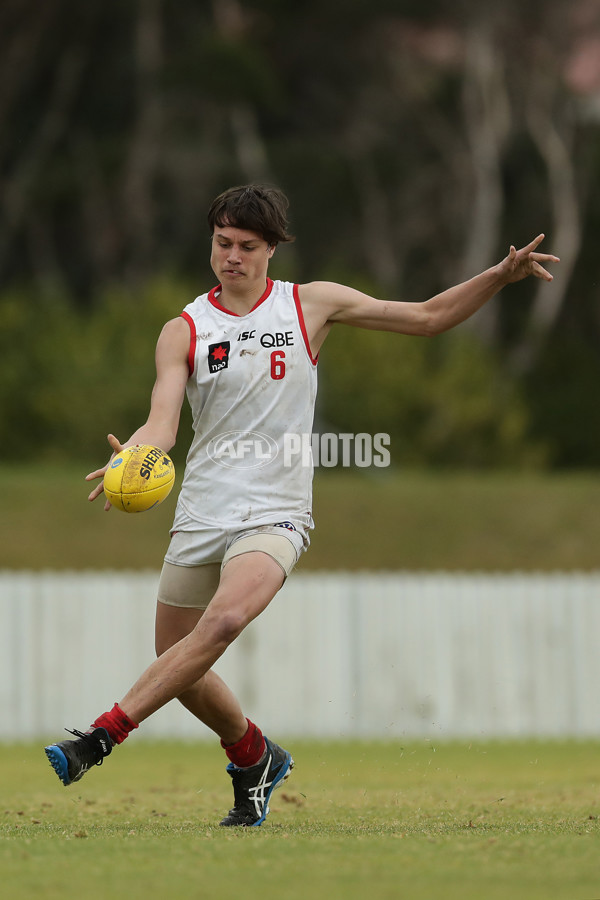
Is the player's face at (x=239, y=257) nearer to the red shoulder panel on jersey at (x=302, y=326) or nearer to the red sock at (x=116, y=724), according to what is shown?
the red shoulder panel on jersey at (x=302, y=326)

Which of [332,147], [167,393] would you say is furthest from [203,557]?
[332,147]

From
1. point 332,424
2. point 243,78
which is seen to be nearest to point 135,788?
point 332,424

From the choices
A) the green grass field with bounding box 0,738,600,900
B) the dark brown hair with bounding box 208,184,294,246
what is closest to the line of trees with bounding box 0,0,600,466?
the green grass field with bounding box 0,738,600,900

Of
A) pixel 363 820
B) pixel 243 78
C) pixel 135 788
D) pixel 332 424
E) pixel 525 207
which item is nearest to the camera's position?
pixel 363 820

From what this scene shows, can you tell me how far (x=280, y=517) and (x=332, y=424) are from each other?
22936 millimetres

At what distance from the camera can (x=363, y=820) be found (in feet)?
20.3

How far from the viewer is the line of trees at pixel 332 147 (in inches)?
1364

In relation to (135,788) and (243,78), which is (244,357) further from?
(243,78)

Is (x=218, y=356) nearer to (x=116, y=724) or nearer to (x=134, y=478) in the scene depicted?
(x=134, y=478)

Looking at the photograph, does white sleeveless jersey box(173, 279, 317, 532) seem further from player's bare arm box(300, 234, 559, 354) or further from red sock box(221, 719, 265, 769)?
red sock box(221, 719, 265, 769)

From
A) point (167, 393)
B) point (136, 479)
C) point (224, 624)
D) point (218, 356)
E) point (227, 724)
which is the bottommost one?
point (227, 724)

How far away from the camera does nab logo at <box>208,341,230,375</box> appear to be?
19.2ft

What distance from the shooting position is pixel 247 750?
612 centimetres

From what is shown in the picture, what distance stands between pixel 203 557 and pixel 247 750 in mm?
896
